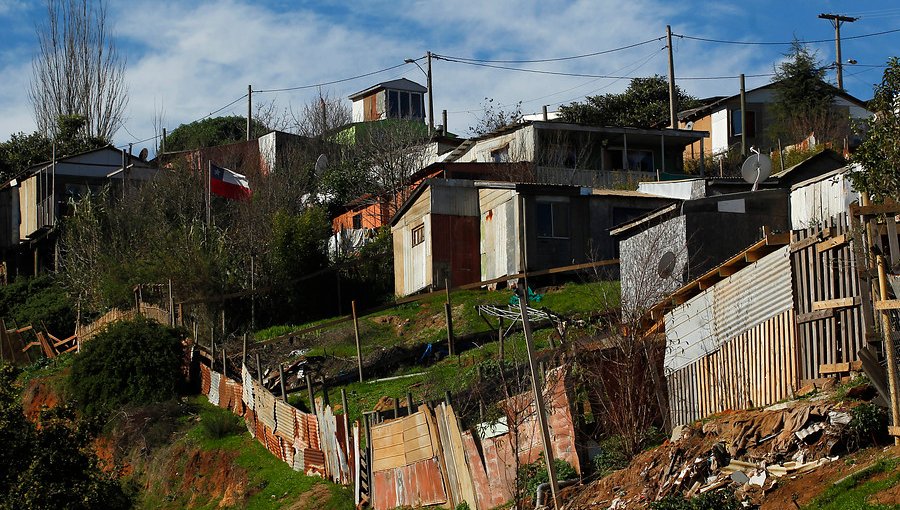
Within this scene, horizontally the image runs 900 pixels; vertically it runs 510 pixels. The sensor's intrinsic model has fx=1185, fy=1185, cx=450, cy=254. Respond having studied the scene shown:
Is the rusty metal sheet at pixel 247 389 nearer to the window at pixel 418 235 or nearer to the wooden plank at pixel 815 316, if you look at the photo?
the window at pixel 418 235

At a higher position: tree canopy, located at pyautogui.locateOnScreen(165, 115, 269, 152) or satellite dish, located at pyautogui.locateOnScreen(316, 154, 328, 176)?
tree canopy, located at pyautogui.locateOnScreen(165, 115, 269, 152)

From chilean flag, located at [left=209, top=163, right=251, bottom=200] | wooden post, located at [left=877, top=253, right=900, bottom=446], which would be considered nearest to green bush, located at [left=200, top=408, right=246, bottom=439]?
chilean flag, located at [left=209, top=163, right=251, bottom=200]

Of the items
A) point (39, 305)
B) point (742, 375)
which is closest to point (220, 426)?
→ point (742, 375)

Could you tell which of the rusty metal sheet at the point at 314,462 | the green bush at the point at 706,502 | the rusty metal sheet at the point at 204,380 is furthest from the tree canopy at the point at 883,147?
the rusty metal sheet at the point at 204,380

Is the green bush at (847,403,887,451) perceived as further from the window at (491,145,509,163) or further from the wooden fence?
the window at (491,145,509,163)

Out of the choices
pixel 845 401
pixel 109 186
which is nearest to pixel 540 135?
pixel 109 186

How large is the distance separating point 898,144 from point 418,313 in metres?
22.0

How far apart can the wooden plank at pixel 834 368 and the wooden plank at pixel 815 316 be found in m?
0.64

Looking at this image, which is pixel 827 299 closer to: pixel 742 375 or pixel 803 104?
pixel 742 375

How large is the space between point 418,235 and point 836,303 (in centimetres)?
2417

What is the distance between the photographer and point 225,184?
4384cm

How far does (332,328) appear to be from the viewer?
35.8m

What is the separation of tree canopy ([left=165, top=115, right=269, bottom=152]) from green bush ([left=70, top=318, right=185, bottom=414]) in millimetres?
37184

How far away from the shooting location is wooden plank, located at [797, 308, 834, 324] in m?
15.6
